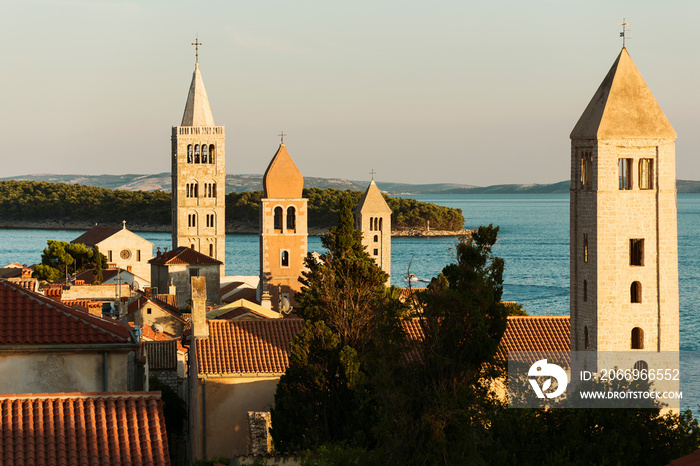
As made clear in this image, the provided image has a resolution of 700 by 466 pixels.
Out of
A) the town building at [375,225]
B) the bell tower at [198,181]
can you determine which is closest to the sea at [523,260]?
the town building at [375,225]

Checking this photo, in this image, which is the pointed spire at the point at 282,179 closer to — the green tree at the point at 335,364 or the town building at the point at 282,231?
the town building at the point at 282,231

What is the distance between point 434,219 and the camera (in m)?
189

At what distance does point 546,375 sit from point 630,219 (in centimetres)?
630

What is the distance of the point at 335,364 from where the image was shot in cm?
1880

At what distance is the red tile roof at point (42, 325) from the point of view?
1425 centimetres

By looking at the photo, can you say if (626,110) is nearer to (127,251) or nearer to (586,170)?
(586,170)

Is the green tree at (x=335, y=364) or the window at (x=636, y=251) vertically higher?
the window at (x=636, y=251)

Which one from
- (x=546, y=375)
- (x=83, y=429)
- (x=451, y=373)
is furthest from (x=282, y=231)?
(x=83, y=429)

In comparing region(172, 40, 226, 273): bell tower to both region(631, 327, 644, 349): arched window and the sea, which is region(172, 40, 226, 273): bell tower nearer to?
the sea

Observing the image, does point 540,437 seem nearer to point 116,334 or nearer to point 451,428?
point 451,428

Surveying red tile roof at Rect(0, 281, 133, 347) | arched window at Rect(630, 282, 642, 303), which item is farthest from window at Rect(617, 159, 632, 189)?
red tile roof at Rect(0, 281, 133, 347)

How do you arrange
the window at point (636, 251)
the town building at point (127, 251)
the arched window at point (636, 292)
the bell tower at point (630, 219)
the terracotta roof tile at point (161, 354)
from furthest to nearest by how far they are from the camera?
the town building at point (127, 251), the terracotta roof tile at point (161, 354), the window at point (636, 251), the arched window at point (636, 292), the bell tower at point (630, 219)

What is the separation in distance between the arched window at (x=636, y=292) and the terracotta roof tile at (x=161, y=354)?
47.2 ft

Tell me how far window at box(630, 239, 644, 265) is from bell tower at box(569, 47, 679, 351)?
0.03 metres
